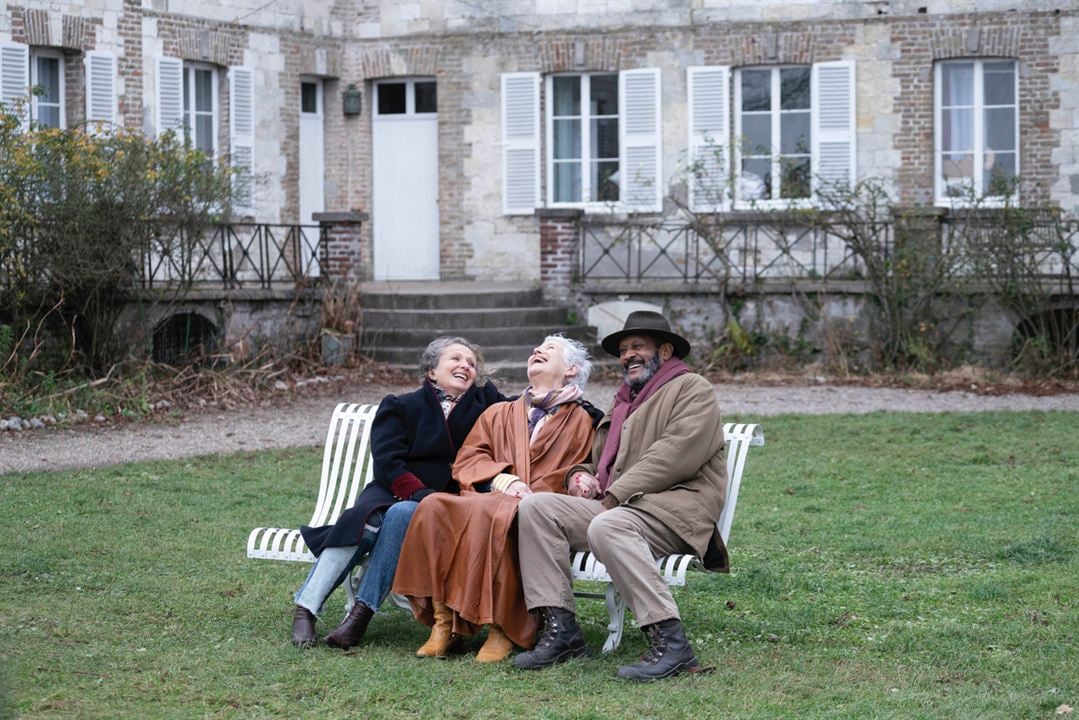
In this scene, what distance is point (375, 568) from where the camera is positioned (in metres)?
6.20

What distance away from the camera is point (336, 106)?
65.1 feet

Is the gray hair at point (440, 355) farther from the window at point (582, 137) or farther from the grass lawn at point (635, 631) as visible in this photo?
the window at point (582, 137)

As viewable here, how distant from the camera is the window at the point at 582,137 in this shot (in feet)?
63.0

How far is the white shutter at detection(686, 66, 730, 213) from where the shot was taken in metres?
18.6

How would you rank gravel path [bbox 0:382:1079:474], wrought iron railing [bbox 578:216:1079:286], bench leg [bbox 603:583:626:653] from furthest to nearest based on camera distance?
wrought iron railing [bbox 578:216:1079:286] → gravel path [bbox 0:382:1079:474] → bench leg [bbox 603:583:626:653]

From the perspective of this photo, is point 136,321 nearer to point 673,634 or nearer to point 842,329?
point 842,329

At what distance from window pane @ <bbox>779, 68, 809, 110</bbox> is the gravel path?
4.60 m

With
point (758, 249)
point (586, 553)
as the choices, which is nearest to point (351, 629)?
point (586, 553)

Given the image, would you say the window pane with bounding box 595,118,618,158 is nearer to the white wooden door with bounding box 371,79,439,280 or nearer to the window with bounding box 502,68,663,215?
the window with bounding box 502,68,663,215

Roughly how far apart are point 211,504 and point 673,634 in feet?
14.3

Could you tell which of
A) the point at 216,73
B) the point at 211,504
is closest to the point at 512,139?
the point at 216,73

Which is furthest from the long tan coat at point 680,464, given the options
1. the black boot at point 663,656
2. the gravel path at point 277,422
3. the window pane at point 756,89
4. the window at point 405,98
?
the window at point 405,98

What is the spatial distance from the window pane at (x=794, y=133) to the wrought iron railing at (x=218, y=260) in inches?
221

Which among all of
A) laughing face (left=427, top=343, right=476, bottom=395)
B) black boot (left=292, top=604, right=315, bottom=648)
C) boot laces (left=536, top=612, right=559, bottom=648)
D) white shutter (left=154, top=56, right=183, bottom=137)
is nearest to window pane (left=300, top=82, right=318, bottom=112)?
white shutter (left=154, top=56, right=183, bottom=137)
